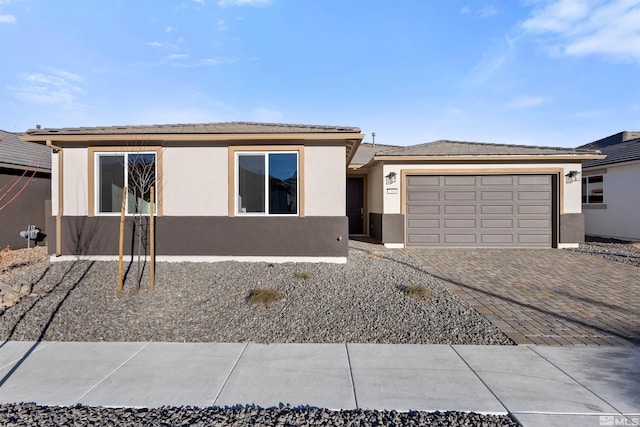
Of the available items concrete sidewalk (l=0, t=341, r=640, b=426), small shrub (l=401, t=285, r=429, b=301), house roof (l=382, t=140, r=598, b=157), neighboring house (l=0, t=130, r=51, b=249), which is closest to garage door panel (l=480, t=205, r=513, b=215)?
house roof (l=382, t=140, r=598, b=157)

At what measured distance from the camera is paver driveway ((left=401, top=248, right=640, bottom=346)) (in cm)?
459

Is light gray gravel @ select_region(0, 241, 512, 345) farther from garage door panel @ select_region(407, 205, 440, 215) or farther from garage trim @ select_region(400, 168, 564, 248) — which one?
garage trim @ select_region(400, 168, 564, 248)

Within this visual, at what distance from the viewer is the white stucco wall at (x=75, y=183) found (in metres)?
8.47

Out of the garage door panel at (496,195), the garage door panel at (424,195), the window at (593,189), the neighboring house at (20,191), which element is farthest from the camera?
the window at (593,189)

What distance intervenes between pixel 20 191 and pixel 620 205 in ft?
69.3

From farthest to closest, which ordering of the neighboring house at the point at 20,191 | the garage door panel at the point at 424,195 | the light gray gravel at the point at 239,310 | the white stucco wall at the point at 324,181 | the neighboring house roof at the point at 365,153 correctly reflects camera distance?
1. the neighboring house roof at the point at 365,153
2. the garage door panel at the point at 424,195
3. the neighboring house at the point at 20,191
4. the white stucco wall at the point at 324,181
5. the light gray gravel at the point at 239,310

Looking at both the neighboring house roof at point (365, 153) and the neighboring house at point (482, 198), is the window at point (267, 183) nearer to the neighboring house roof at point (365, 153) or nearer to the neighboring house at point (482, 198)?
the neighboring house at point (482, 198)

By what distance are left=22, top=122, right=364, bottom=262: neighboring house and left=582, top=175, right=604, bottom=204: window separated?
12604 millimetres

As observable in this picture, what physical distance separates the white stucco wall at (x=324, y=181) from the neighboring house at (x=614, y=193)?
12.1 m

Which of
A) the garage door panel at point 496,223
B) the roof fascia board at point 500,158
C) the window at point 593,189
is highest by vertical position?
the roof fascia board at point 500,158

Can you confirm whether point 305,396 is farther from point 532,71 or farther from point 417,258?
point 532,71

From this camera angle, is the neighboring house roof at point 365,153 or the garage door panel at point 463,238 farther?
the neighboring house roof at point 365,153

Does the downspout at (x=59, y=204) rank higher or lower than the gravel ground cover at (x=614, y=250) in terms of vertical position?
higher

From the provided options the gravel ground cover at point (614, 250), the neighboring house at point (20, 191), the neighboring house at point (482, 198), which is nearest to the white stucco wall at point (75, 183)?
the neighboring house at point (20, 191)
